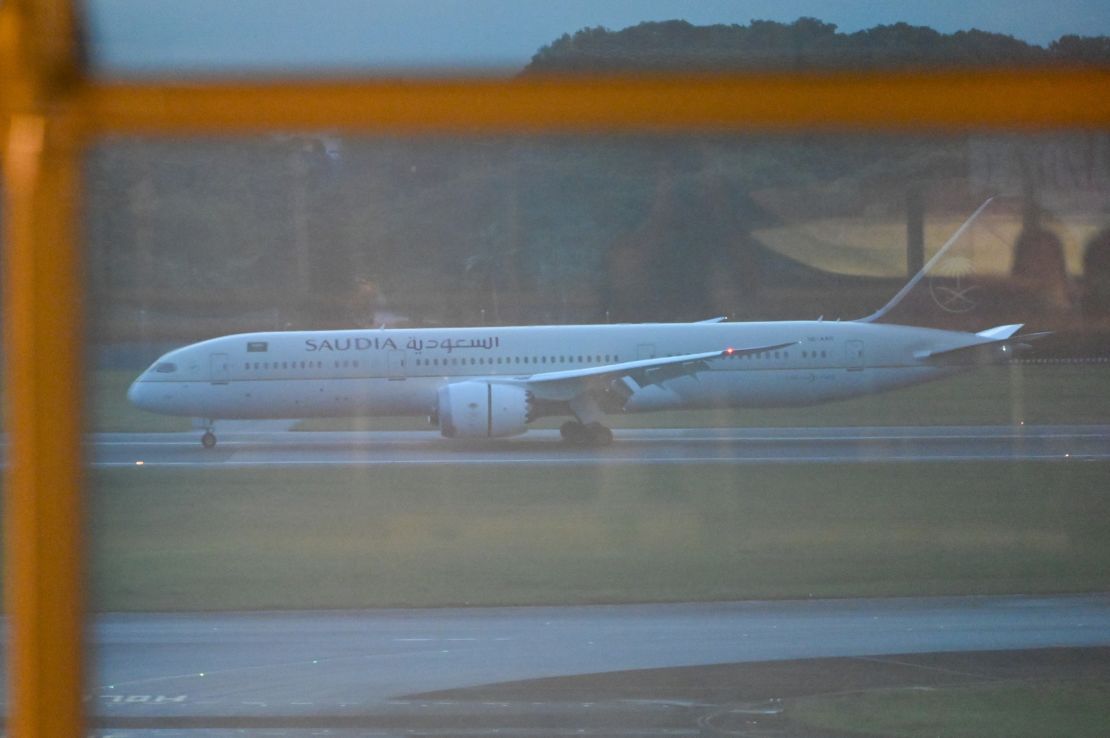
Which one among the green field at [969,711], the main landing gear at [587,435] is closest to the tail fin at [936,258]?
the green field at [969,711]

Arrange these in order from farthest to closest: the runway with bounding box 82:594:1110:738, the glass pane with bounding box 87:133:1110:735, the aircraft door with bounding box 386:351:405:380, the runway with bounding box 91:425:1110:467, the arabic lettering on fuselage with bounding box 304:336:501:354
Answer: the aircraft door with bounding box 386:351:405:380, the arabic lettering on fuselage with bounding box 304:336:501:354, the runway with bounding box 91:425:1110:467, the runway with bounding box 82:594:1110:738, the glass pane with bounding box 87:133:1110:735

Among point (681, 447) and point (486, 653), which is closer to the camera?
point (486, 653)

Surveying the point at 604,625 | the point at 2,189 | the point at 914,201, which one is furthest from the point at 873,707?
the point at 2,189

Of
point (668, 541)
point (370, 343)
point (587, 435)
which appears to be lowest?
point (668, 541)

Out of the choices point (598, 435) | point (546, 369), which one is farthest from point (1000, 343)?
point (546, 369)

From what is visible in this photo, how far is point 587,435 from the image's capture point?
668 cm

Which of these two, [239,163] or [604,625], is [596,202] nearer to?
[239,163]

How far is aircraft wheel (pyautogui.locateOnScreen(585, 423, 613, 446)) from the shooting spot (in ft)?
21.1

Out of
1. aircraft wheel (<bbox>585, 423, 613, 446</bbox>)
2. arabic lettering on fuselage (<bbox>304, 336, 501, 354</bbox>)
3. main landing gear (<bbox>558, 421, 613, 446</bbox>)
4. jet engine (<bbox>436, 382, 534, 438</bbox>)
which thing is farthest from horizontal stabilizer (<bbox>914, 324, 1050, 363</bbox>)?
aircraft wheel (<bbox>585, 423, 613, 446</bbox>)

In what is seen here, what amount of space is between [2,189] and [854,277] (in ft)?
3.92

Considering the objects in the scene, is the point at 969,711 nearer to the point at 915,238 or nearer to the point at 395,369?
the point at 915,238

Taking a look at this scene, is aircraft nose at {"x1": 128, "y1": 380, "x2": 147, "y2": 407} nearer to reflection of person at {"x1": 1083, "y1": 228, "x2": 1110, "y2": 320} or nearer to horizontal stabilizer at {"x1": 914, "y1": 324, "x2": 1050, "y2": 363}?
horizontal stabilizer at {"x1": 914, "y1": 324, "x2": 1050, "y2": 363}

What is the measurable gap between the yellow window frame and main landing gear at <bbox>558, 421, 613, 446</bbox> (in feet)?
16.0

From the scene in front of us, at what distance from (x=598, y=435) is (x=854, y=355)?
438cm
